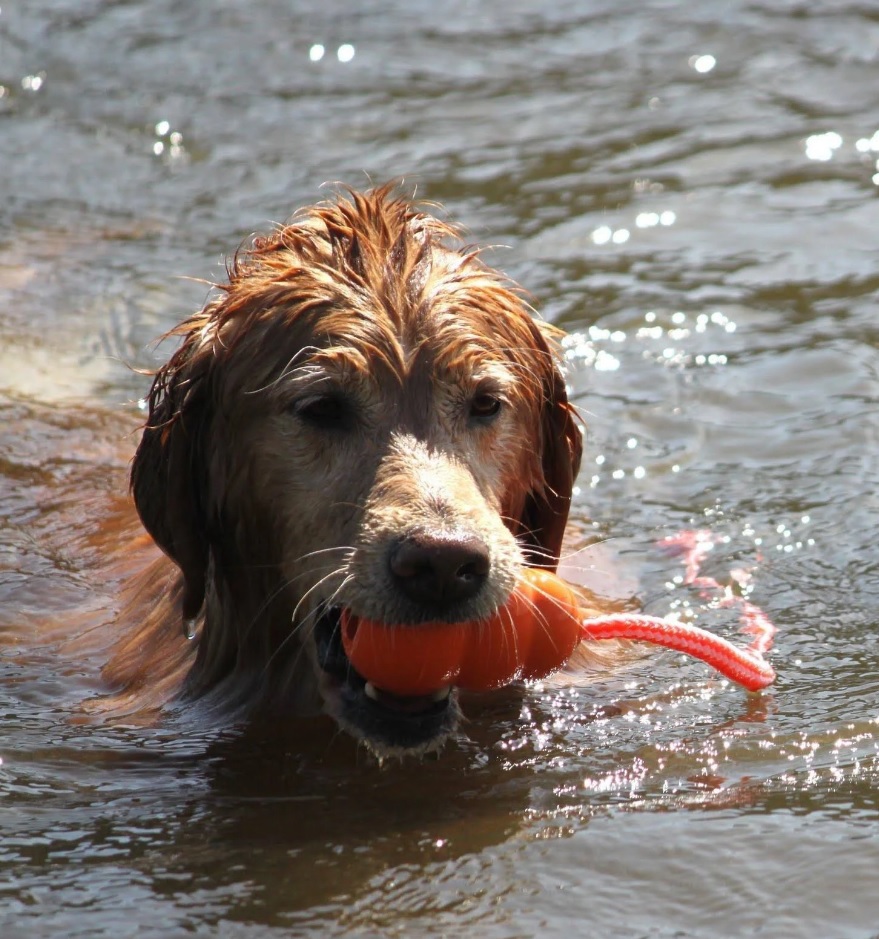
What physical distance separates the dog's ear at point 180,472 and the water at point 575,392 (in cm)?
63

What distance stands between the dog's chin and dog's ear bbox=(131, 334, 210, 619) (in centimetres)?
73

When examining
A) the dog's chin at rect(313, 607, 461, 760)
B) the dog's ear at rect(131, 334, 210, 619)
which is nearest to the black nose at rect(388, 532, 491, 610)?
the dog's chin at rect(313, 607, 461, 760)

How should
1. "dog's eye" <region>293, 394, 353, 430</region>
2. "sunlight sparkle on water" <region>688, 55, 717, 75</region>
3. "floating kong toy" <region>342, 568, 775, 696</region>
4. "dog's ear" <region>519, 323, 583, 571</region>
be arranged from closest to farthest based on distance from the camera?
"floating kong toy" <region>342, 568, 775, 696</region> → "dog's eye" <region>293, 394, 353, 430</region> → "dog's ear" <region>519, 323, 583, 571</region> → "sunlight sparkle on water" <region>688, 55, 717, 75</region>

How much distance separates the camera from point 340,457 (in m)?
5.31

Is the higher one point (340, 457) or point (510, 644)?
point (340, 457)

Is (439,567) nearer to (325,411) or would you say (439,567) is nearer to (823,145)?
(325,411)

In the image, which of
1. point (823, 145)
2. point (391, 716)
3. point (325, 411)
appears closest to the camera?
point (391, 716)

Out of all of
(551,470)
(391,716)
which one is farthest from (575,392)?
(391,716)

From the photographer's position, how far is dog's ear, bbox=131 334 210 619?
224 inches

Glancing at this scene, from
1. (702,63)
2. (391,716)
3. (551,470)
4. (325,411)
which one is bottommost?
(391,716)

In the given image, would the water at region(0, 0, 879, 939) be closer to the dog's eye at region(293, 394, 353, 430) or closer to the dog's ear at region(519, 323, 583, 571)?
the dog's ear at region(519, 323, 583, 571)

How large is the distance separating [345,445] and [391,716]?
884 mm

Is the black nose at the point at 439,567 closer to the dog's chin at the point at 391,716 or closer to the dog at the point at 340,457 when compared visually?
the dog at the point at 340,457

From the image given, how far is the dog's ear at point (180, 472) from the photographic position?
5.70m
